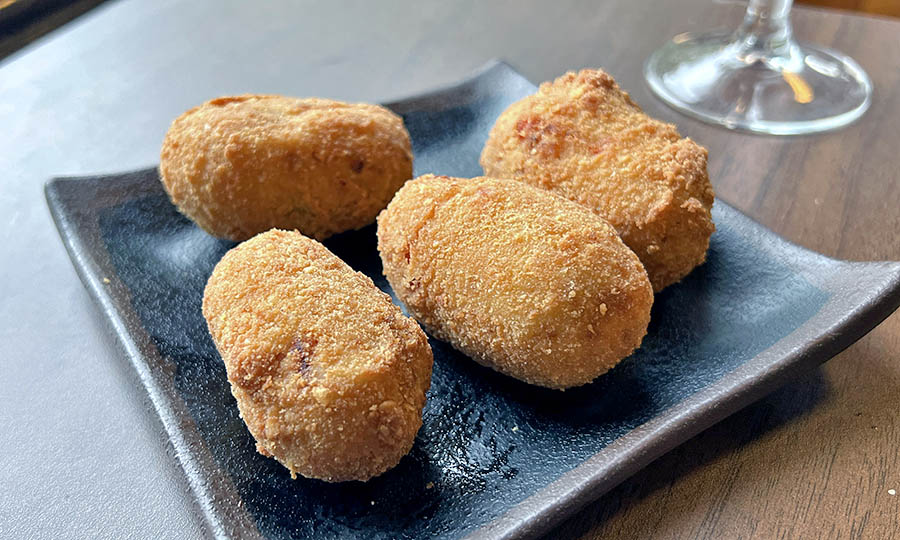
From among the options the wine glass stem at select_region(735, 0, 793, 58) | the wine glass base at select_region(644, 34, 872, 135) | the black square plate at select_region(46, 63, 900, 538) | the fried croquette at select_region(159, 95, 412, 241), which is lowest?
the wine glass base at select_region(644, 34, 872, 135)

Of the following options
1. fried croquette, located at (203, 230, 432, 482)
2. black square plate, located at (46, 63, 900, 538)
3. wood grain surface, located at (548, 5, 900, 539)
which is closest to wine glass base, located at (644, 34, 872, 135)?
wood grain surface, located at (548, 5, 900, 539)

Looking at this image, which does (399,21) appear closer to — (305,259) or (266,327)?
(305,259)

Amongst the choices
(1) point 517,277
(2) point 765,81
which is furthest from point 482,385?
(2) point 765,81

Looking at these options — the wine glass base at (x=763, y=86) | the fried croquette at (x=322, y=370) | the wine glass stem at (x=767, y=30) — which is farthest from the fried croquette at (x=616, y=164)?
the wine glass stem at (x=767, y=30)

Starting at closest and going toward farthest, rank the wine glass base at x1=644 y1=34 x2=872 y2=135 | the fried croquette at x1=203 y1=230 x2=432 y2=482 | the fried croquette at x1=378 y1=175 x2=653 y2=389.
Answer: the fried croquette at x1=203 y1=230 x2=432 y2=482
the fried croquette at x1=378 y1=175 x2=653 y2=389
the wine glass base at x1=644 y1=34 x2=872 y2=135

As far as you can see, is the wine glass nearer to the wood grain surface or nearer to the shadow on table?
the wood grain surface

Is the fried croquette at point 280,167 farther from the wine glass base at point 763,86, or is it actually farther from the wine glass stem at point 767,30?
the wine glass stem at point 767,30

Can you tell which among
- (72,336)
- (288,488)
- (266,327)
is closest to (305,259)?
(266,327)
